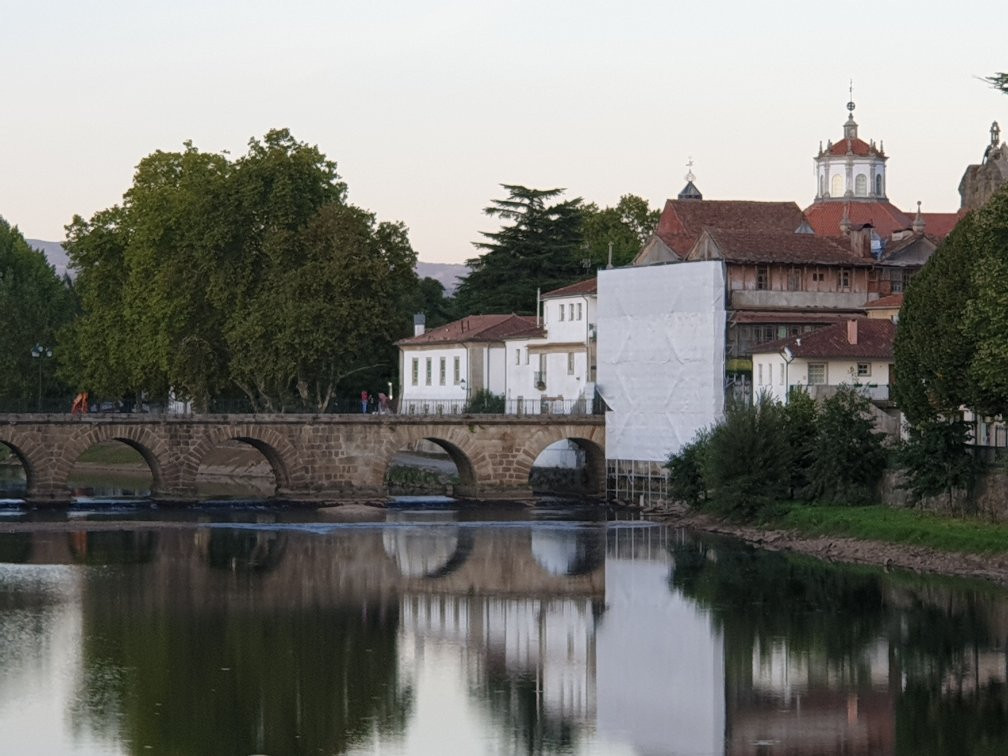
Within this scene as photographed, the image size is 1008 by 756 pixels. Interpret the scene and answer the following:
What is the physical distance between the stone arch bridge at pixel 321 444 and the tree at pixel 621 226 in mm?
31732

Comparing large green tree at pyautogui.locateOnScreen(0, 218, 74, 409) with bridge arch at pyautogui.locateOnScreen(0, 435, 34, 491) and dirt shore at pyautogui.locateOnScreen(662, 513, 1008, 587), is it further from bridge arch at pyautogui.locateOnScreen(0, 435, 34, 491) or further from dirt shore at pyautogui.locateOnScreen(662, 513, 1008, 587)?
dirt shore at pyautogui.locateOnScreen(662, 513, 1008, 587)

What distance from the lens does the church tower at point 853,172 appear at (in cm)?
11900

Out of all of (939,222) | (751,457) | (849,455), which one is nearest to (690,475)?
(751,457)

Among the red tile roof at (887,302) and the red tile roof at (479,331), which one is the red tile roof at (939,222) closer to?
the red tile roof at (479,331)

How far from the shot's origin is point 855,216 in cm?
10781

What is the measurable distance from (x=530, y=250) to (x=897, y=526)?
51.0 metres

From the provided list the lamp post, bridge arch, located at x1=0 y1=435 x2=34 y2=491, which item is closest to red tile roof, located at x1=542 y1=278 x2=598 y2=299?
the lamp post

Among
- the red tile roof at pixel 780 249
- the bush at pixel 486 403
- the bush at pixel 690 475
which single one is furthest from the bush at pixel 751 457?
the bush at pixel 486 403

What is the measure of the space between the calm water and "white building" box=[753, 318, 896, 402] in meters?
9.80

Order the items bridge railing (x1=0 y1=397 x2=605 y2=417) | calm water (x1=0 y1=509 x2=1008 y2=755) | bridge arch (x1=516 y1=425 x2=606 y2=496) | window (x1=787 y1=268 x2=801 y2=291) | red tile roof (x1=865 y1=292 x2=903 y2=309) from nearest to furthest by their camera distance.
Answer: calm water (x1=0 y1=509 x2=1008 y2=755)
red tile roof (x1=865 y1=292 x2=903 y2=309)
window (x1=787 y1=268 x2=801 y2=291)
bridge arch (x1=516 y1=425 x2=606 y2=496)
bridge railing (x1=0 y1=397 x2=605 y2=417)

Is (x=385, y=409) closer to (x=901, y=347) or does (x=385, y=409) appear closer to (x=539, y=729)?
(x=901, y=347)

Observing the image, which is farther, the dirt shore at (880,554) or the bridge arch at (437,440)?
the bridge arch at (437,440)

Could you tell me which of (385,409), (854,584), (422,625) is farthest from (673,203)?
(422,625)

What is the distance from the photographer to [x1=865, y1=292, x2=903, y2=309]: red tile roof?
77250 millimetres
